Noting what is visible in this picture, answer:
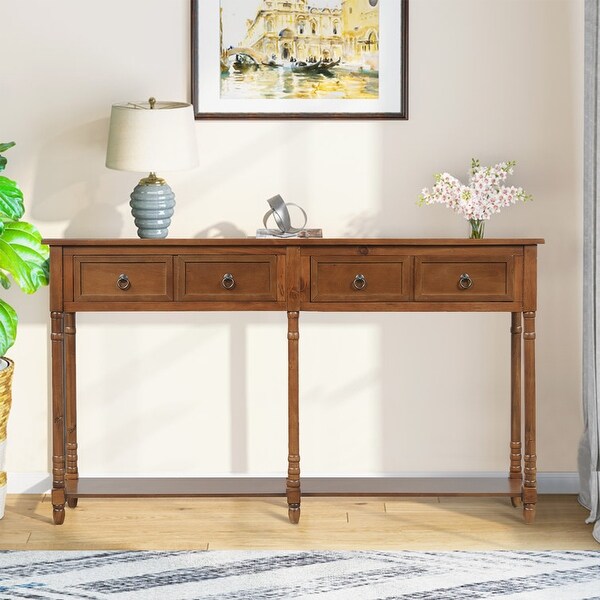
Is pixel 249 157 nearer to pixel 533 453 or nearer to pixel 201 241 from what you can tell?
pixel 201 241

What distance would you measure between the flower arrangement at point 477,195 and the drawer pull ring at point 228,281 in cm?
72

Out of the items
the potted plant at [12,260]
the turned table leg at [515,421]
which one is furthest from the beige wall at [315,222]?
the potted plant at [12,260]

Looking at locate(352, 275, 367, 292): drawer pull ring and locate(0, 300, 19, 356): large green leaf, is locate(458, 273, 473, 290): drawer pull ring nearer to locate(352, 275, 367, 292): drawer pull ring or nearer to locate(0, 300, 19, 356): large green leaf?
locate(352, 275, 367, 292): drawer pull ring

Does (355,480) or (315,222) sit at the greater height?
(315,222)

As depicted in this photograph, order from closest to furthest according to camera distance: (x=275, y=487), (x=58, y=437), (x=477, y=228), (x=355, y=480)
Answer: (x=58, y=437) → (x=477, y=228) → (x=275, y=487) → (x=355, y=480)

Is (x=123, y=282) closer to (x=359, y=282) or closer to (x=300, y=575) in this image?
(x=359, y=282)

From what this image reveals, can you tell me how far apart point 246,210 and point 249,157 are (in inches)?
7.5

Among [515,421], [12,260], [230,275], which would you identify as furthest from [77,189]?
[515,421]

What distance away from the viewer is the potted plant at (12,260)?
2.97m

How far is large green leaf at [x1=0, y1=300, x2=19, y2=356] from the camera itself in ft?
9.73

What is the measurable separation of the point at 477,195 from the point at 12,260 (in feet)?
5.09

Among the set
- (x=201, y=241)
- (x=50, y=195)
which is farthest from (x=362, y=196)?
(x=50, y=195)

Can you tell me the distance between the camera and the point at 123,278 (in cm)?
292

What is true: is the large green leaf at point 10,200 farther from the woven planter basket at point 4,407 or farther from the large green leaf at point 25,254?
the woven planter basket at point 4,407
